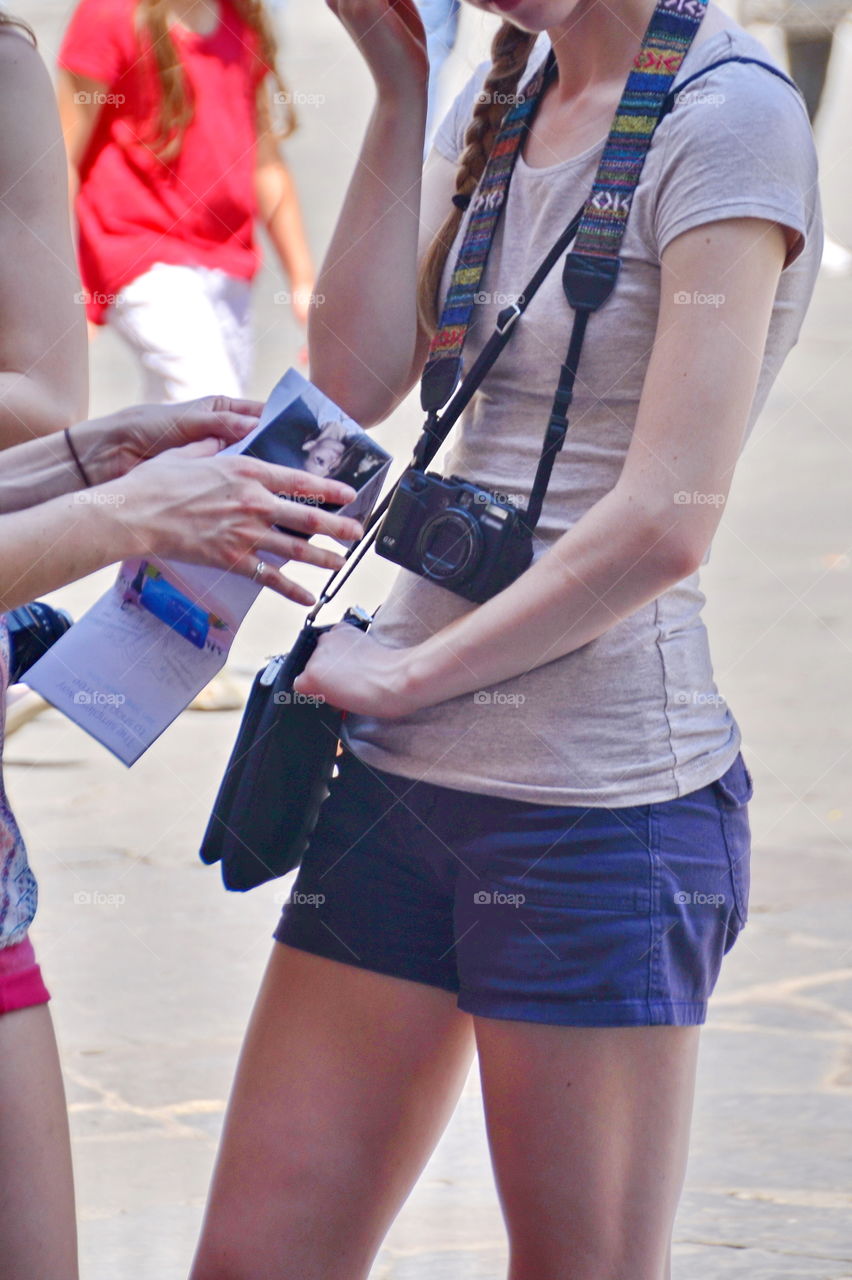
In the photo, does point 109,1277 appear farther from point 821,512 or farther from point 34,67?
point 821,512

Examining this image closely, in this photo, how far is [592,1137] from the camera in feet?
5.15

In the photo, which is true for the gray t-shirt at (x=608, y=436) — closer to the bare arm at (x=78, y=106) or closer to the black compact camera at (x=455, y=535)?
the black compact camera at (x=455, y=535)

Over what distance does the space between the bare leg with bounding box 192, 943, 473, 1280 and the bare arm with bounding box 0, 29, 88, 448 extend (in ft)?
2.18

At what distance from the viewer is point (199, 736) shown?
4930 mm

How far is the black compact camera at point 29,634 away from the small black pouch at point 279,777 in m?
0.23

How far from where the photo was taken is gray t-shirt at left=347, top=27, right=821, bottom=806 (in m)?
1.50

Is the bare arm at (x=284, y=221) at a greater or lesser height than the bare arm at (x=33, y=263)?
lesser

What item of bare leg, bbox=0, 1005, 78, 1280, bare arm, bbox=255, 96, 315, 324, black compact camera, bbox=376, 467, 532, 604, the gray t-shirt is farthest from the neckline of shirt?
bare arm, bbox=255, 96, 315, 324

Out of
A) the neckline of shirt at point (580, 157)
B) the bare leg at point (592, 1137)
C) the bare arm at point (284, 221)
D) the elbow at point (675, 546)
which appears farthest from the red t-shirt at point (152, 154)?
the bare leg at point (592, 1137)

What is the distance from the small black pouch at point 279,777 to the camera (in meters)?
1.73

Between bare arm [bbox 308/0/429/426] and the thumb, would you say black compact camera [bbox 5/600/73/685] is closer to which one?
the thumb

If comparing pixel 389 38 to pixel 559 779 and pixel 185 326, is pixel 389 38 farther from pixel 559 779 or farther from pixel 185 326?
pixel 185 326

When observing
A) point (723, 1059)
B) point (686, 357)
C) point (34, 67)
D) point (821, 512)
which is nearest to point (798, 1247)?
point (723, 1059)

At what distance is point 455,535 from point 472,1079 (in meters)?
2.01
